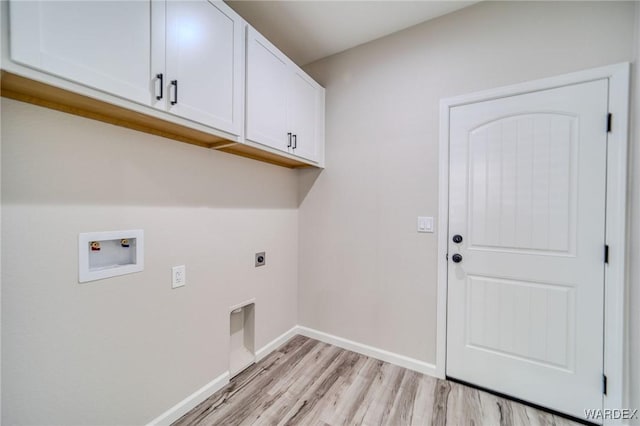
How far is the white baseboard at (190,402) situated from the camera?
149cm

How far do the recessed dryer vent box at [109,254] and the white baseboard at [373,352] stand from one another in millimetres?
1740

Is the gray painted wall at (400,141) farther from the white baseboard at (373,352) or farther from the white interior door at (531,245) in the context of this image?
the white interior door at (531,245)

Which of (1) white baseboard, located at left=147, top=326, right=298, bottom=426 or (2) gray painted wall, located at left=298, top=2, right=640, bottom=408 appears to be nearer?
(1) white baseboard, located at left=147, top=326, right=298, bottom=426

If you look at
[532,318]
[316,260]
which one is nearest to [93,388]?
[316,260]

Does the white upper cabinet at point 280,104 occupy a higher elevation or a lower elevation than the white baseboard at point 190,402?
higher

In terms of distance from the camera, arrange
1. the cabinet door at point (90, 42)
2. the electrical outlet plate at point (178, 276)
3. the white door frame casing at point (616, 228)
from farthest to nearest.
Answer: the electrical outlet plate at point (178, 276) < the white door frame casing at point (616, 228) < the cabinet door at point (90, 42)

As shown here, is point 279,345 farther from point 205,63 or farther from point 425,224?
point 205,63

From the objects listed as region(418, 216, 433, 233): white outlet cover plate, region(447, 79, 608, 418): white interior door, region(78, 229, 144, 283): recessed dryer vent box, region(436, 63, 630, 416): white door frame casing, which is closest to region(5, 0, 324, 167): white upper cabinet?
region(78, 229, 144, 283): recessed dryer vent box

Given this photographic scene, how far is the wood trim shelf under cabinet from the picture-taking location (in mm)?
934

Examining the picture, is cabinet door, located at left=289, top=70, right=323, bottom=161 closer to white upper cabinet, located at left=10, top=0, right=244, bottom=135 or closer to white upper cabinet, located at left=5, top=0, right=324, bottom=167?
white upper cabinet, located at left=5, top=0, right=324, bottom=167

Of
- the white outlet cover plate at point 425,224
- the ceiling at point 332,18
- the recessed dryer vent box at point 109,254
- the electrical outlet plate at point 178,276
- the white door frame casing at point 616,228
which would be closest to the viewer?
the recessed dryer vent box at point 109,254

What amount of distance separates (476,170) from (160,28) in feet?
6.76

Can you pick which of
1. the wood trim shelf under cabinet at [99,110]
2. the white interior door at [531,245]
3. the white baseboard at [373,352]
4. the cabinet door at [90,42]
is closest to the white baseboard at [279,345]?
the white baseboard at [373,352]

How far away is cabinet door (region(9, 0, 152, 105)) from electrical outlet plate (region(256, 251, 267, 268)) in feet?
4.47
